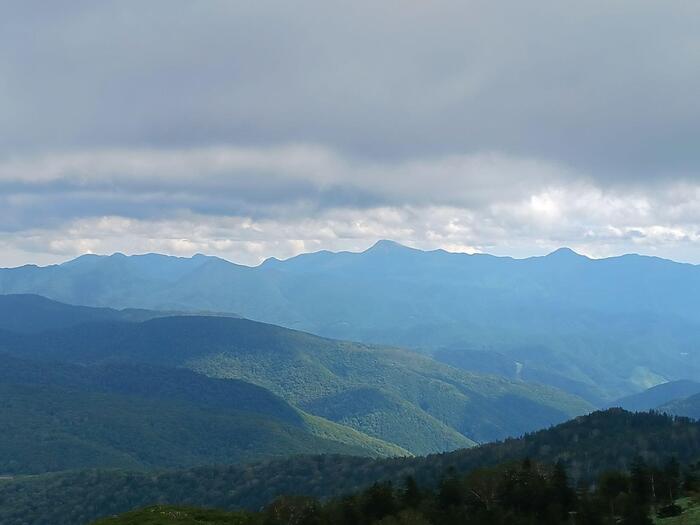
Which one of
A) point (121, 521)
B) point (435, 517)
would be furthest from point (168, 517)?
point (435, 517)

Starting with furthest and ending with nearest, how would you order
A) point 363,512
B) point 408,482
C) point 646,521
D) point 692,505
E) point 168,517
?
1. point 168,517
2. point 408,482
3. point 363,512
4. point 692,505
5. point 646,521

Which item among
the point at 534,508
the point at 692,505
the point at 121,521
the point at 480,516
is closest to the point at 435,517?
the point at 480,516

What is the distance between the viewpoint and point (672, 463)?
12350 centimetres

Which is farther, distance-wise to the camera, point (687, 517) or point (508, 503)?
point (508, 503)

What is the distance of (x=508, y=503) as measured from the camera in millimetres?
104750

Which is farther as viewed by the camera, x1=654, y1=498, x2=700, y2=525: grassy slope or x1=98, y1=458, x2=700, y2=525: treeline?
x1=98, y1=458, x2=700, y2=525: treeline

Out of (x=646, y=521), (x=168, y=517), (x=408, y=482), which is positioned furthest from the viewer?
(x=168, y=517)

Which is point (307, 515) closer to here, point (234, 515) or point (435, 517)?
point (435, 517)

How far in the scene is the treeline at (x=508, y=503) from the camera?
9712cm

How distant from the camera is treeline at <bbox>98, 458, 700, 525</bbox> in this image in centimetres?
9712

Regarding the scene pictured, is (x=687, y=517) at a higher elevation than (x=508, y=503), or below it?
below

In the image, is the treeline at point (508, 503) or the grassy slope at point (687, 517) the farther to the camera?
the treeline at point (508, 503)

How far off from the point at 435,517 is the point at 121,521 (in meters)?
62.1

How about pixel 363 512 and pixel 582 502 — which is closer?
pixel 582 502
